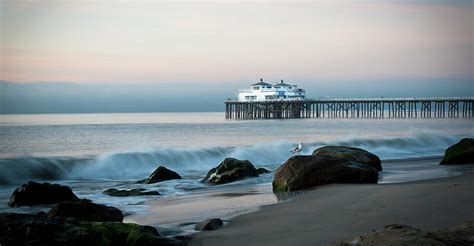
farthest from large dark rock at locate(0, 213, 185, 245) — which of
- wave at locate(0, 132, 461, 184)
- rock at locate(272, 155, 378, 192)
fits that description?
wave at locate(0, 132, 461, 184)

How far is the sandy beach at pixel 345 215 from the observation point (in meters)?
5.30

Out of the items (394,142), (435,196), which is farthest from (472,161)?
(394,142)

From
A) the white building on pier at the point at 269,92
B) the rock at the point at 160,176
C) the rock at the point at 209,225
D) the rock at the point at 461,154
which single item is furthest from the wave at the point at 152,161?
the white building on pier at the point at 269,92

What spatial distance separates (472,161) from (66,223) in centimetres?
1144

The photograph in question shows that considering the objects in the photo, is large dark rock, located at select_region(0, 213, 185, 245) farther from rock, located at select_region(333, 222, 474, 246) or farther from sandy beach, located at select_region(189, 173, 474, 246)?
rock, located at select_region(333, 222, 474, 246)

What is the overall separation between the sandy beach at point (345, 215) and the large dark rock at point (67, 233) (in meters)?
0.54

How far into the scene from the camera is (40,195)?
925 centimetres

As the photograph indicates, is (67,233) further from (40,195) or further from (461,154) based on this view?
(461,154)

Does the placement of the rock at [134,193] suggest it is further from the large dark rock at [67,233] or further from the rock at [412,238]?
the rock at [412,238]

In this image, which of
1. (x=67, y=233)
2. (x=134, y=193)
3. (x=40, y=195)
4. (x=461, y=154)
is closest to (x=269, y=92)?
(x=461, y=154)

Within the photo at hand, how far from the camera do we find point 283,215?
21.9ft

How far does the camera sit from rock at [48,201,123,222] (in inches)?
252

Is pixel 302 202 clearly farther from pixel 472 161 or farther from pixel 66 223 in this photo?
pixel 472 161

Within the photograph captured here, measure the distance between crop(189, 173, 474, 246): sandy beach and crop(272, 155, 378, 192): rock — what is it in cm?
142
